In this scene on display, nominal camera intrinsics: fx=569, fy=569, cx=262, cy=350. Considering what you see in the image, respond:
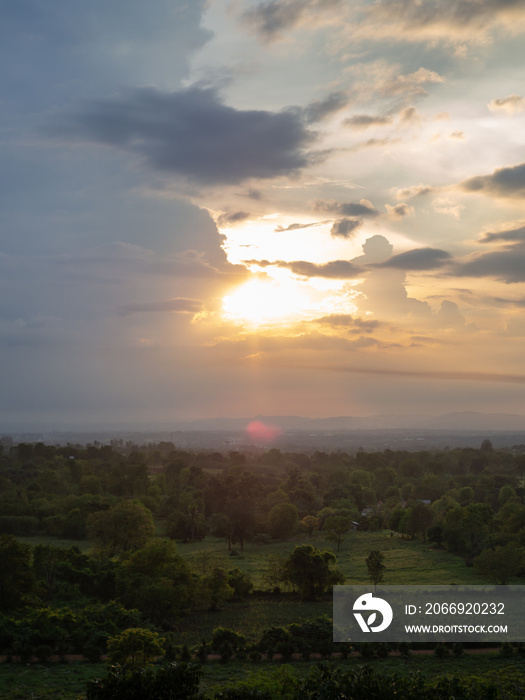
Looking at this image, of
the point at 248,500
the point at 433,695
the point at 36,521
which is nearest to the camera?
the point at 433,695

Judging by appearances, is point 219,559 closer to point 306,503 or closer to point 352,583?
point 352,583

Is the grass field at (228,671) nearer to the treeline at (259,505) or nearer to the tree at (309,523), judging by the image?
the treeline at (259,505)

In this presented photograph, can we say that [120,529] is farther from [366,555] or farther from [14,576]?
[366,555]

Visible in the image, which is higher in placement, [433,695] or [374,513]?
[433,695]

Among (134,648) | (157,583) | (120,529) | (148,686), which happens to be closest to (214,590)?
(157,583)

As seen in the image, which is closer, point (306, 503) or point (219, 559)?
point (219, 559)

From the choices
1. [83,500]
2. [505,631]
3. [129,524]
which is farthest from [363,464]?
[505,631]

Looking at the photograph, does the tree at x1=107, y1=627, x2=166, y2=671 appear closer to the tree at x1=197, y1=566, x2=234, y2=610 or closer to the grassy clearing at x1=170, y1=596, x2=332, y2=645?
the grassy clearing at x1=170, y1=596, x2=332, y2=645
